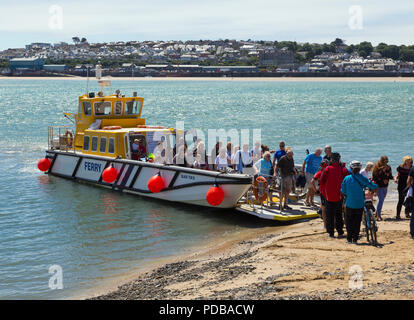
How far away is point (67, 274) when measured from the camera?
38.3ft

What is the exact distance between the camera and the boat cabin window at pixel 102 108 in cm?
2089

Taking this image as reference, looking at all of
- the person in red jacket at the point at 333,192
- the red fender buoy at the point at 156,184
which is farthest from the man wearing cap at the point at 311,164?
the red fender buoy at the point at 156,184

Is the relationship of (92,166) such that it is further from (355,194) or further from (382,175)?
(355,194)

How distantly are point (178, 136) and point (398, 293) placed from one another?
11069 millimetres

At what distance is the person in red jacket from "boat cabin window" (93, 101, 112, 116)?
11595 millimetres

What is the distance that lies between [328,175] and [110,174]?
9.33m

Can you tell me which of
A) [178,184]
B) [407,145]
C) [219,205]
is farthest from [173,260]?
[407,145]

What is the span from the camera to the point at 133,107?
21297 mm

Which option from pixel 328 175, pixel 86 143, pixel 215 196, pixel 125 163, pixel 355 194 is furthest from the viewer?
pixel 86 143

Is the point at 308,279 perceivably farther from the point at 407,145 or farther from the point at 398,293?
the point at 407,145

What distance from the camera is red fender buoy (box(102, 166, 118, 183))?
18.6 m

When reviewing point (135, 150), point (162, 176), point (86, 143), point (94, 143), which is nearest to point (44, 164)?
point (86, 143)

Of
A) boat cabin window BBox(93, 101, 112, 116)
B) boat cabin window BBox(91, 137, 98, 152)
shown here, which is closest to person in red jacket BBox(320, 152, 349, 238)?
boat cabin window BBox(91, 137, 98, 152)

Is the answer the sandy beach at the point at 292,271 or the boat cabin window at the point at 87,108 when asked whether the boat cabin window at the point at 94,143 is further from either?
the sandy beach at the point at 292,271
